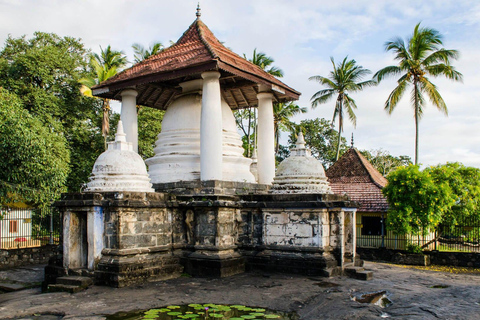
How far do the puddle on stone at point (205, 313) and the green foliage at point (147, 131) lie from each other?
59.4 feet

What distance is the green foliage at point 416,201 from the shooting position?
1564cm

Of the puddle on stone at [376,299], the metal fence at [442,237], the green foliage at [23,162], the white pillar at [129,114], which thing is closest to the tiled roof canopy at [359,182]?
the metal fence at [442,237]

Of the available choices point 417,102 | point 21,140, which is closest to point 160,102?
point 21,140

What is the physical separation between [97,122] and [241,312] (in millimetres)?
21664

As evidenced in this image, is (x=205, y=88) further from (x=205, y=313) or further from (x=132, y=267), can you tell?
(x=205, y=313)

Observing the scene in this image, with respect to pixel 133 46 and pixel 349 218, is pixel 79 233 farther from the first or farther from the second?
pixel 133 46

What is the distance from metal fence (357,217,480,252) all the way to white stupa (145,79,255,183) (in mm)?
8142

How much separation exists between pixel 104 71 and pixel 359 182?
50.5 feet

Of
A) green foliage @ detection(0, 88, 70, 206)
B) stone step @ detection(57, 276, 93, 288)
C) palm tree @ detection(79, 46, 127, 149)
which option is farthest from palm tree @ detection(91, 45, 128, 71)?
stone step @ detection(57, 276, 93, 288)

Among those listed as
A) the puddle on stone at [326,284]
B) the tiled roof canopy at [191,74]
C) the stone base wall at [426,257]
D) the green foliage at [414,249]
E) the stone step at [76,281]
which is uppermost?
the tiled roof canopy at [191,74]

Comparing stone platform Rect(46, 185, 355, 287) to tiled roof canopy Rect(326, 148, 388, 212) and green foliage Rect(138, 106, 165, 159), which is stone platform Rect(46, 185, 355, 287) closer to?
tiled roof canopy Rect(326, 148, 388, 212)

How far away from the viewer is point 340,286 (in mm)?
7871

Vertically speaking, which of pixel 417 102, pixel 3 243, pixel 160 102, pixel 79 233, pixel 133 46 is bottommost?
pixel 3 243

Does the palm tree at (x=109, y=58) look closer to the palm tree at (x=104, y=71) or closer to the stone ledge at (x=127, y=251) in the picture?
the palm tree at (x=104, y=71)
